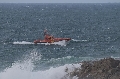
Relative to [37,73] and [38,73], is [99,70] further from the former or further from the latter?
[37,73]

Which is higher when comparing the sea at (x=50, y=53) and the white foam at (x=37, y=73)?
the white foam at (x=37, y=73)

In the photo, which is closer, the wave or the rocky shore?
the rocky shore

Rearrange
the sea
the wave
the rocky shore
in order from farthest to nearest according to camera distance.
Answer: the sea → the wave → the rocky shore

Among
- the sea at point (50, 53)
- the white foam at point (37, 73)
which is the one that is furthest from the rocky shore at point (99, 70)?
the white foam at point (37, 73)

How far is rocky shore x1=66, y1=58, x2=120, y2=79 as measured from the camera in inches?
1288

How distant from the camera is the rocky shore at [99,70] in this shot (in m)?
32.7

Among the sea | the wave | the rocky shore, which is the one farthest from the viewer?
the sea

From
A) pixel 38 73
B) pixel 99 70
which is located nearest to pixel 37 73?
pixel 38 73

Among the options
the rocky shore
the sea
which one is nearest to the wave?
the sea

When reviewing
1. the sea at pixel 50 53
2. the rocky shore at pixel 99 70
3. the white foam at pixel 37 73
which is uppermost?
the rocky shore at pixel 99 70

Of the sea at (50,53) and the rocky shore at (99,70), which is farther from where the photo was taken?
the sea at (50,53)

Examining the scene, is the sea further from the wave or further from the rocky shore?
the rocky shore

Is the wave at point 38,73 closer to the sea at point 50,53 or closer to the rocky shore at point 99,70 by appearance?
the sea at point 50,53

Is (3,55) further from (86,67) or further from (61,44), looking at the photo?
(86,67)
